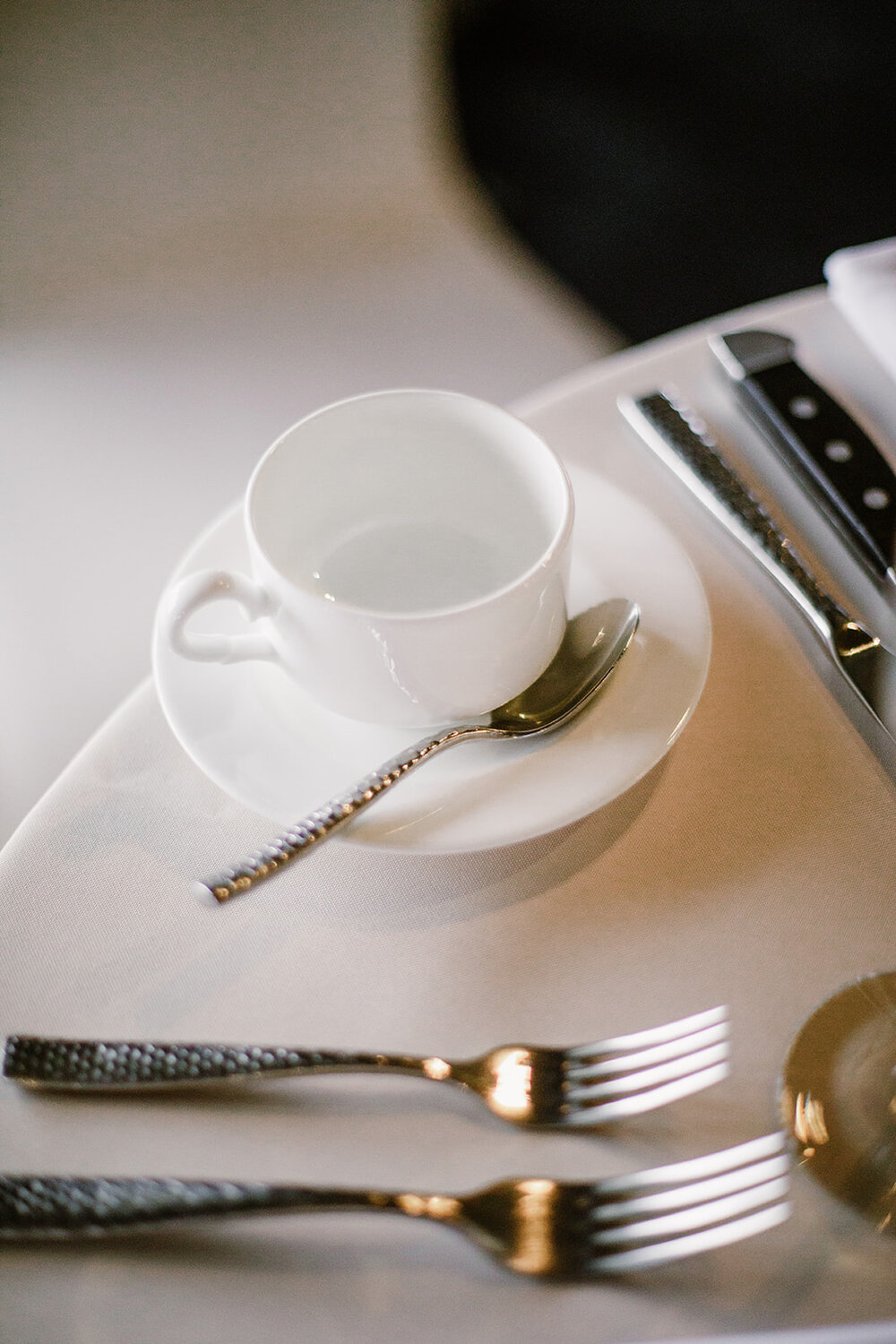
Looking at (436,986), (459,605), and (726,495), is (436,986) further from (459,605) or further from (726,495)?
(726,495)

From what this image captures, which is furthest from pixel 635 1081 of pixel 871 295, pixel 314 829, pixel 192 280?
pixel 192 280

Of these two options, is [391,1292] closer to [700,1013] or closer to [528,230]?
[700,1013]

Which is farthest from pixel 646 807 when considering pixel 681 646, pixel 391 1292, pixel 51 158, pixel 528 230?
pixel 51 158

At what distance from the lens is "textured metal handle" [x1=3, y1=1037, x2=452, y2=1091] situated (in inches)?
12.5

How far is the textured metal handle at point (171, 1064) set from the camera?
0.32 metres

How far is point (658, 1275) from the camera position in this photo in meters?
A: 0.28

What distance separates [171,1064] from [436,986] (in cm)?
9

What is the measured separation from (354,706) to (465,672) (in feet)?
0.16

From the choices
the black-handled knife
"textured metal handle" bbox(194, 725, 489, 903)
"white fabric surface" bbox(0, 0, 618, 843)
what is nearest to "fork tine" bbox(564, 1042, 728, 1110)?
"textured metal handle" bbox(194, 725, 489, 903)

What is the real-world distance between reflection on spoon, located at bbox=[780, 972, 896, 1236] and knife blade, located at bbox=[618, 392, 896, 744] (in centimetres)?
12

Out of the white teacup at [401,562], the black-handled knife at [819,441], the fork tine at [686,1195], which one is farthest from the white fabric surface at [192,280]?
the fork tine at [686,1195]

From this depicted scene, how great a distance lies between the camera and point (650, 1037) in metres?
0.33

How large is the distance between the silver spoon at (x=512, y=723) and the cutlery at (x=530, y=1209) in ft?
0.30

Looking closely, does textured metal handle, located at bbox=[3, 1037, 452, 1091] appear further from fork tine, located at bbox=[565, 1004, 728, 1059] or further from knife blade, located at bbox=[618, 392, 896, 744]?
knife blade, located at bbox=[618, 392, 896, 744]
